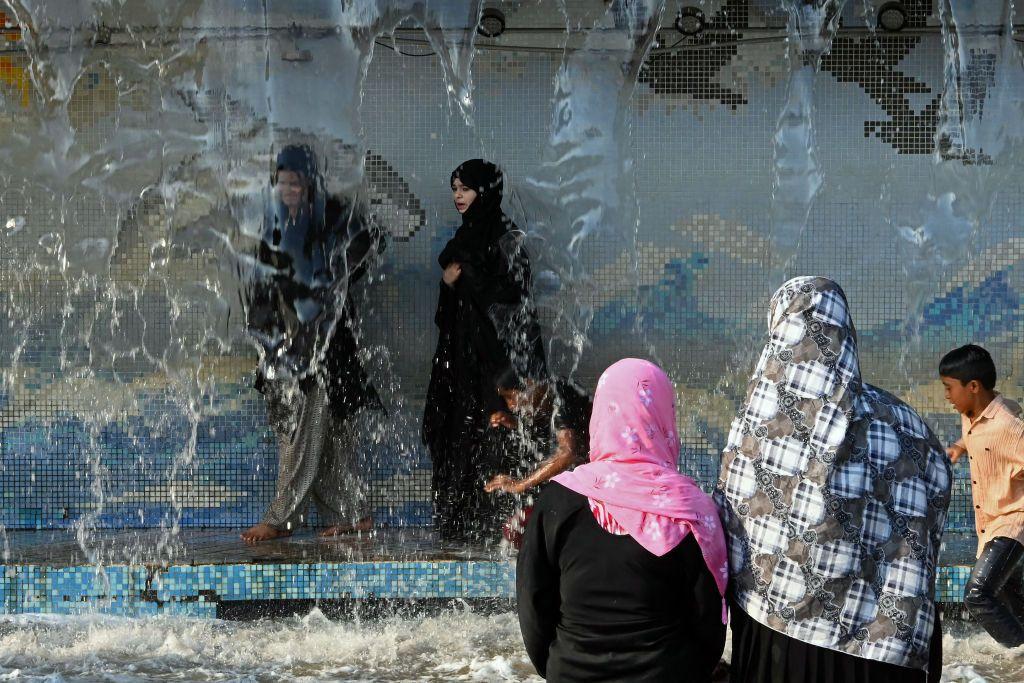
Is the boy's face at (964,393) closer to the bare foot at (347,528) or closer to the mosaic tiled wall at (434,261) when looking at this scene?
the mosaic tiled wall at (434,261)

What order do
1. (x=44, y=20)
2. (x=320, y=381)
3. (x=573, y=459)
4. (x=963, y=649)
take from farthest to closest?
(x=44, y=20), (x=320, y=381), (x=573, y=459), (x=963, y=649)

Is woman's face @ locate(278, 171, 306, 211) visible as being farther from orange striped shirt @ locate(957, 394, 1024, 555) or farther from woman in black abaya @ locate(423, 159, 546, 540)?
orange striped shirt @ locate(957, 394, 1024, 555)

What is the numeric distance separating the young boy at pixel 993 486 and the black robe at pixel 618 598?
2.06 m

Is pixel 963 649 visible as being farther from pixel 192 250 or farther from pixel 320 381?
pixel 192 250

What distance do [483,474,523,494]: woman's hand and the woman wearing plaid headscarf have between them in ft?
9.67

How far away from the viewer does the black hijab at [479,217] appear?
5672 mm

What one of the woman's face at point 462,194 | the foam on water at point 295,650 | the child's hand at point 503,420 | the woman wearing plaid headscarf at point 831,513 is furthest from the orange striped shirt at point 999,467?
the woman's face at point 462,194

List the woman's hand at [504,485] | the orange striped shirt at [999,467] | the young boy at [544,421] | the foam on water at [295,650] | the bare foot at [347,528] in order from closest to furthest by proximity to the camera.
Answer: the orange striped shirt at [999,467]
the foam on water at [295,650]
the young boy at [544,421]
the woman's hand at [504,485]
the bare foot at [347,528]

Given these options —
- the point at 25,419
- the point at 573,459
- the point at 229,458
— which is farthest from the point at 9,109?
the point at 573,459

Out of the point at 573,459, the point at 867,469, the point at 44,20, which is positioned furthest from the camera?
the point at 44,20

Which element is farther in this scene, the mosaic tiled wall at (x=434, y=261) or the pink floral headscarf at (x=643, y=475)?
the mosaic tiled wall at (x=434, y=261)

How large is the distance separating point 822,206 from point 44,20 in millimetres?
4081

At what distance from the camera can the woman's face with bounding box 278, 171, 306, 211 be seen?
580 centimetres

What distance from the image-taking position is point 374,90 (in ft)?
20.5
